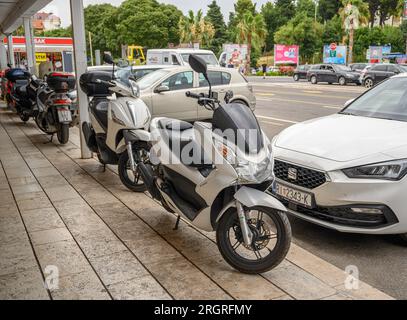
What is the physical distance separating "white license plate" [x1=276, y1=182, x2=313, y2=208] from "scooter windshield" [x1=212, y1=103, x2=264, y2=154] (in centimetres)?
96

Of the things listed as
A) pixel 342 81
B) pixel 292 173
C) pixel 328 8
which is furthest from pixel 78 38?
pixel 328 8

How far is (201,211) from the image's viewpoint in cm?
333

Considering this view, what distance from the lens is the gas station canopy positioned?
11.4 metres

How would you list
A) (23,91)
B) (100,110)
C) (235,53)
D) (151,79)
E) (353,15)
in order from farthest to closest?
(235,53), (353,15), (23,91), (151,79), (100,110)

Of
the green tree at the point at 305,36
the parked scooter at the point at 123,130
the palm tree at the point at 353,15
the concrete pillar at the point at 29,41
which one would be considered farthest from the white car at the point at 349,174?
the green tree at the point at 305,36

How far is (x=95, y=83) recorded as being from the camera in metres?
5.95

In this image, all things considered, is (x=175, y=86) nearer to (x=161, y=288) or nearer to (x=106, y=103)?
(x=106, y=103)

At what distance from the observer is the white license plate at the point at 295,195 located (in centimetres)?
386

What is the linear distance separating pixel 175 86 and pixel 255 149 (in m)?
7.21

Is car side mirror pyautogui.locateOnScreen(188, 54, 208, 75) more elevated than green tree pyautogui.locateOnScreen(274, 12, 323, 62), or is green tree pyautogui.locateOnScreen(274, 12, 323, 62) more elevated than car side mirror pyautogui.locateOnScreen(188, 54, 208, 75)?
green tree pyautogui.locateOnScreen(274, 12, 323, 62)

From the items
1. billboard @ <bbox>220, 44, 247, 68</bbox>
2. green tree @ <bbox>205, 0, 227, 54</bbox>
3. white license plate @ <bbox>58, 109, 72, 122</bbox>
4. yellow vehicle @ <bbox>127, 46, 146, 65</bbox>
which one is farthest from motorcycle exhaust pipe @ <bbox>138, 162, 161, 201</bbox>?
green tree @ <bbox>205, 0, 227, 54</bbox>

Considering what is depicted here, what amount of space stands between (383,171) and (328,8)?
69.2 metres

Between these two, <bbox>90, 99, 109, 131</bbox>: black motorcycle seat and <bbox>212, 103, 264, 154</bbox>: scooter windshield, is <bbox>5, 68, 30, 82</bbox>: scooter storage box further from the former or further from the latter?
<bbox>212, 103, 264, 154</bbox>: scooter windshield

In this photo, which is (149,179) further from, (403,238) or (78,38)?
(78,38)
